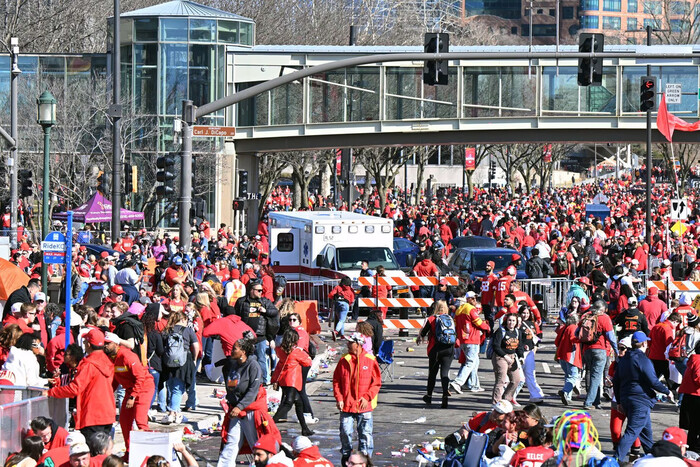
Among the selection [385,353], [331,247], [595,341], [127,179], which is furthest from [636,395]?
[127,179]

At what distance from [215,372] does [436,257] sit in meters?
12.3

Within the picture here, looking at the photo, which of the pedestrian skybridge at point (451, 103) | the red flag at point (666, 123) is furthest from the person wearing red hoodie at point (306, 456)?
the pedestrian skybridge at point (451, 103)

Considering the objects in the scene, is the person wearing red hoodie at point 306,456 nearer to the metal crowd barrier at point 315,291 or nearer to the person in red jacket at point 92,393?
the person in red jacket at point 92,393

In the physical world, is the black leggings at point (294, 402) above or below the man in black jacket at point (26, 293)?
below

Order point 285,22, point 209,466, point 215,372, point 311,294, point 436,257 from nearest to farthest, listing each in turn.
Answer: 1. point 209,466
2. point 215,372
3. point 311,294
4. point 436,257
5. point 285,22

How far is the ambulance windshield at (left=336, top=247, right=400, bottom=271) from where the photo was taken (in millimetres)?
28172

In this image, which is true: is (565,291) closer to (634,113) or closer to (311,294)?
(311,294)

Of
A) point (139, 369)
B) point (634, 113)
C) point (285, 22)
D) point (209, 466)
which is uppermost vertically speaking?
point (285, 22)

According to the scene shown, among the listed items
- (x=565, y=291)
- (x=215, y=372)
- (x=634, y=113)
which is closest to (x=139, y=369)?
(x=215, y=372)

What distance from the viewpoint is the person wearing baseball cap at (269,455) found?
32.5 ft

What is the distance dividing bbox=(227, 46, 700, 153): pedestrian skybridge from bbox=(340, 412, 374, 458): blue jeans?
3236 centimetres

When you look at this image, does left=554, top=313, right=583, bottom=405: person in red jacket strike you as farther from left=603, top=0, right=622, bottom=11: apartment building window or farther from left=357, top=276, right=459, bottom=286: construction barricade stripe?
left=603, top=0, right=622, bottom=11: apartment building window

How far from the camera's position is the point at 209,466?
44.9 feet

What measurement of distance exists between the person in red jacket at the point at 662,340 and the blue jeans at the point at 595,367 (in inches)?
26.1
